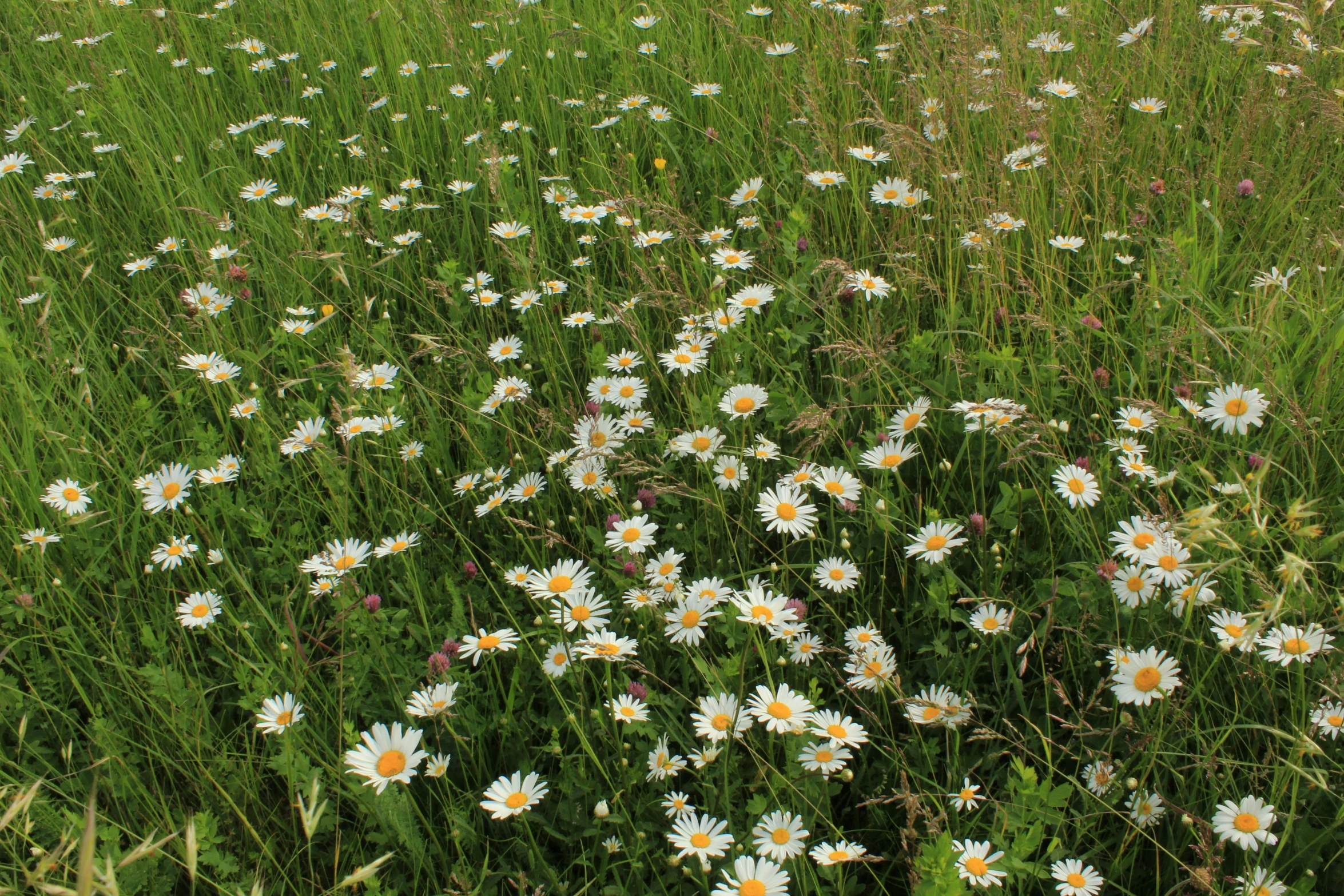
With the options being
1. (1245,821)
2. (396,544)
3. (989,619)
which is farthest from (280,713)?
(1245,821)

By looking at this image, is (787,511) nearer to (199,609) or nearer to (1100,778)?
(1100,778)

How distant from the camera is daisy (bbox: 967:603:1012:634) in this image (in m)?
1.57

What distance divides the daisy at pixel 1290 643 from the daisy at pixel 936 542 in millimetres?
502

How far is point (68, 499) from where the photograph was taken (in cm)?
213

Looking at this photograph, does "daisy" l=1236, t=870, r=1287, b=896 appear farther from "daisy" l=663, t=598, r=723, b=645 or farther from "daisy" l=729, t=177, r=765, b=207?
"daisy" l=729, t=177, r=765, b=207

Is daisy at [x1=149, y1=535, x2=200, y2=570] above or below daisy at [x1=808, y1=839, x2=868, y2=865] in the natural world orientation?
above

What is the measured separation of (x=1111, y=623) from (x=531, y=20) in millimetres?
3675

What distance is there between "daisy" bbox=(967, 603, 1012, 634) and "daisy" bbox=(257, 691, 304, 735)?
1.25m

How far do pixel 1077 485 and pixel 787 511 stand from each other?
571 millimetres

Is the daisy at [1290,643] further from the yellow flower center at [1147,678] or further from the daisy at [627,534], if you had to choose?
the daisy at [627,534]

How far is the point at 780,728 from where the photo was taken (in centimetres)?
134

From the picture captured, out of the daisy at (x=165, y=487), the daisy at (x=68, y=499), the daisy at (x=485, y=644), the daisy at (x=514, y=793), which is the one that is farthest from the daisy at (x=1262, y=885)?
the daisy at (x=68, y=499)

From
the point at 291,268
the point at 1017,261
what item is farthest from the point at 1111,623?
the point at 291,268

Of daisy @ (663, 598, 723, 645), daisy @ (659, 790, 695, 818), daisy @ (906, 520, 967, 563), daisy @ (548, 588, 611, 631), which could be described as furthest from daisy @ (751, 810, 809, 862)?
daisy @ (906, 520, 967, 563)
